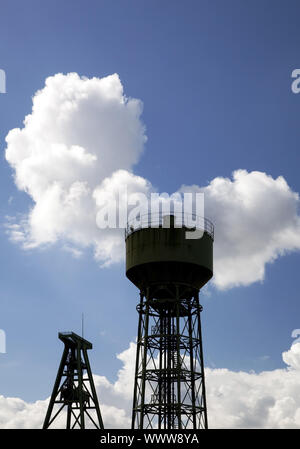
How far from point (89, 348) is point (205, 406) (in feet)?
51.2

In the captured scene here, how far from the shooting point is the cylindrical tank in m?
45.1

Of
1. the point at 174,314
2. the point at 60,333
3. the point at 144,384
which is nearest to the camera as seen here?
the point at 144,384

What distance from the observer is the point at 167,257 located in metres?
44.9

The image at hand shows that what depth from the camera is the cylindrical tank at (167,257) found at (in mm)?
45125
